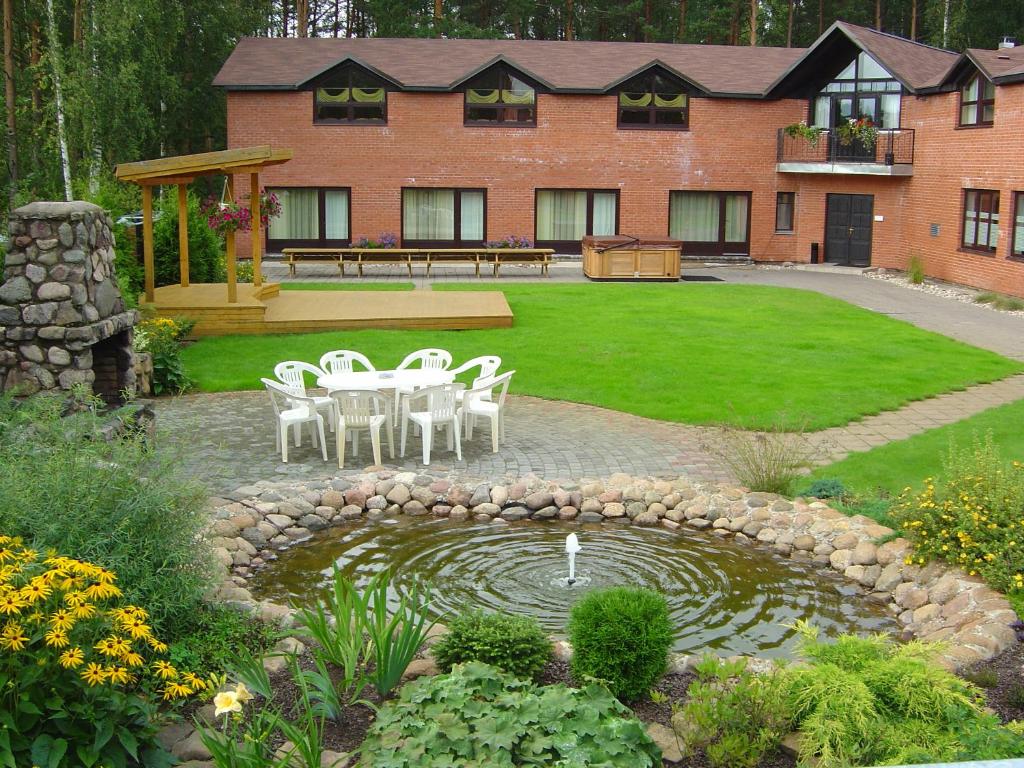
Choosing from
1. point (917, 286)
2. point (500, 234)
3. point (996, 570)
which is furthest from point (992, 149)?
point (996, 570)

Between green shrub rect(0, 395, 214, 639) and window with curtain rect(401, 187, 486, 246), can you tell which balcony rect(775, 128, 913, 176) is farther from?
green shrub rect(0, 395, 214, 639)

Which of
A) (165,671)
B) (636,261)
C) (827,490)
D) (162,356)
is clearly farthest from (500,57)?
(165,671)

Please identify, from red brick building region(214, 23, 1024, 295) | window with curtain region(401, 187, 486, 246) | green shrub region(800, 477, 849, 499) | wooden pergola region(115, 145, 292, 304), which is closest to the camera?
green shrub region(800, 477, 849, 499)

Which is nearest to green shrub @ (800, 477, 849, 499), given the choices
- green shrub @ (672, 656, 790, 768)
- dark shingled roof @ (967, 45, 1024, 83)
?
green shrub @ (672, 656, 790, 768)

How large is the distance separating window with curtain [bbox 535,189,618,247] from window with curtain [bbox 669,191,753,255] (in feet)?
5.95

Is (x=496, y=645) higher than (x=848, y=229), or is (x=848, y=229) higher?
(x=848, y=229)

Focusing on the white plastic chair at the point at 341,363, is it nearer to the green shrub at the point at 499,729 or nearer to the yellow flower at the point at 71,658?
the green shrub at the point at 499,729

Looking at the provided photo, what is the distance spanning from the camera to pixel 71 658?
4.64 m

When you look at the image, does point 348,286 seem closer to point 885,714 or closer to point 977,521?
point 977,521

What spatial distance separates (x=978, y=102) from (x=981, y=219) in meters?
2.68

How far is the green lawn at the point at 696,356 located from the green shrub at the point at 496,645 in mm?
6290

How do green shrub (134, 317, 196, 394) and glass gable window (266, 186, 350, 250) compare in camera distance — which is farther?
glass gable window (266, 186, 350, 250)

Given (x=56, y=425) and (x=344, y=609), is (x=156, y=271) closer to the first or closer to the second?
(x=56, y=425)

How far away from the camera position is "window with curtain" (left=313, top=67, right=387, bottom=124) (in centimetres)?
3017
